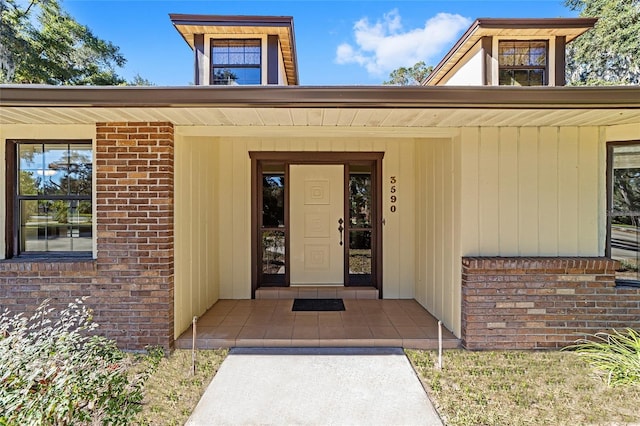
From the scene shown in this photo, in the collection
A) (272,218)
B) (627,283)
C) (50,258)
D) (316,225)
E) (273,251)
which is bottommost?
(627,283)

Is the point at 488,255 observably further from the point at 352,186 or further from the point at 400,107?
the point at 352,186

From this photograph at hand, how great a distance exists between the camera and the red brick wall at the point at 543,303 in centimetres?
375

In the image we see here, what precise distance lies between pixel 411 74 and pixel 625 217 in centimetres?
2095

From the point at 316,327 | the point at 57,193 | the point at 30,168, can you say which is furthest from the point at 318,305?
the point at 30,168

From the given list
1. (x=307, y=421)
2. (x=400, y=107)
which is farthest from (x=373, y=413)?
(x=400, y=107)

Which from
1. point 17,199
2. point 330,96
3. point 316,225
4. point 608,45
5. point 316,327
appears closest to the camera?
point 330,96

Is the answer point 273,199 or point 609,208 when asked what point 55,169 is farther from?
point 609,208

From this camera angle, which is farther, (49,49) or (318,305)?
(49,49)

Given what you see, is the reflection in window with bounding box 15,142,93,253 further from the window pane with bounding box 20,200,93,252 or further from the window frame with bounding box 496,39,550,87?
the window frame with bounding box 496,39,550,87

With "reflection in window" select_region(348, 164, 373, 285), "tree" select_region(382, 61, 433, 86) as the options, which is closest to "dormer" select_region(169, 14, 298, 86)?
"reflection in window" select_region(348, 164, 373, 285)

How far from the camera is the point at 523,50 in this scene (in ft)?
24.9

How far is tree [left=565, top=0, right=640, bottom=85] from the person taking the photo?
1062 centimetres

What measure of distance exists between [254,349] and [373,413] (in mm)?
1578

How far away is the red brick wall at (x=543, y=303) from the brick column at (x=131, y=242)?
10.3 feet
